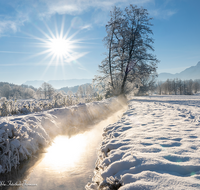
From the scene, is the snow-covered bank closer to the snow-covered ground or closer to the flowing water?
the flowing water

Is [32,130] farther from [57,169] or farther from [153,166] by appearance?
[153,166]

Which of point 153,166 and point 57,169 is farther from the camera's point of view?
point 57,169

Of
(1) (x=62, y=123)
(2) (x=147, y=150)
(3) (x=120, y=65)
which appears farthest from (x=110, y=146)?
(3) (x=120, y=65)

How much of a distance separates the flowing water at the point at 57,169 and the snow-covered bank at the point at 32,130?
0.70 feet

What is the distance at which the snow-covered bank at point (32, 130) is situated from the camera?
2297 millimetres

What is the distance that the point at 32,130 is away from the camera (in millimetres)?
3115

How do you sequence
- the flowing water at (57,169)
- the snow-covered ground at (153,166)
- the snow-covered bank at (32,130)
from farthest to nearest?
the snow-covered bank at (32,130), the flowing water at (57,169), the snow-covered ground at (153,166)

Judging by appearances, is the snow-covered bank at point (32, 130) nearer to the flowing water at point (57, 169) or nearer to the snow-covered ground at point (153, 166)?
the flowing water at point (57, 169)

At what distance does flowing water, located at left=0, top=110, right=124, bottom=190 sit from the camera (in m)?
1.96

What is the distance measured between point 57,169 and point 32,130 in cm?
130

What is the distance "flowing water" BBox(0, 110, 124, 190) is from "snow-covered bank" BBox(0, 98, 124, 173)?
21 centimetres

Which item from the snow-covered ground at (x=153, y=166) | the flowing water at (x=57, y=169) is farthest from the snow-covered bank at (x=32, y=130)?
the snow-covered ground at (x=153, y=166)

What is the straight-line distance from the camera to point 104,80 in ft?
43.1

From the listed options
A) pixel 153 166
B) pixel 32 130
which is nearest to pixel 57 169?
pixel 32 130
